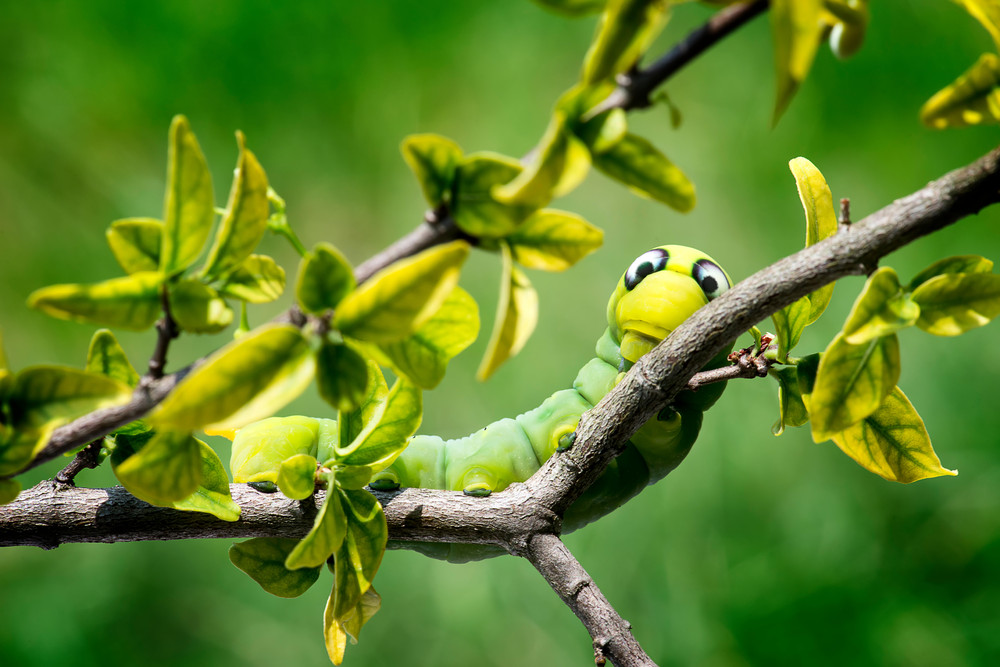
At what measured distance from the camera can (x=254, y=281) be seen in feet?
1.12

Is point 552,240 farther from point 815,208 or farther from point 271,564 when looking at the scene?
point 271,564

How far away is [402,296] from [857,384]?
0.21 m

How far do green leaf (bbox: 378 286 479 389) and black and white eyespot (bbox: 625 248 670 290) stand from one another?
253mm

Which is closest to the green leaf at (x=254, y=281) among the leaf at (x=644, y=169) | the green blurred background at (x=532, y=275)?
the leaf at (x=644, y=169)

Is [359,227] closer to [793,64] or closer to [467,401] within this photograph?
[467,401]

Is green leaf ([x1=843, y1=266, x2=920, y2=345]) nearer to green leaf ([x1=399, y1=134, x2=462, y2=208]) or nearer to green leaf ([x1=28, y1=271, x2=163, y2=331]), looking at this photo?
green leaf ([x1=399, y1=134, x2=462, y2=208])

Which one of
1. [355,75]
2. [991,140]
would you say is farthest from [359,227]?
[991,140]

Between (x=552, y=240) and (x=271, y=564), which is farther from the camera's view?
(x=271, y=564)

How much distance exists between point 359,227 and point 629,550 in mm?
815

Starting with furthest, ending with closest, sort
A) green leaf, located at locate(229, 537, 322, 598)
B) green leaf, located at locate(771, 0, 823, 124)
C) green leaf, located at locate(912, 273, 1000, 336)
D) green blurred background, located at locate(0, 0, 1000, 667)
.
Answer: green blurred background, located at locate(0, 0, 1000, 667) → green leaf, located at locate(229, 537, 322, 598) → green leaf, located at locate(912, 273, 1000, 336) → green leaf, located at locate(771, 0, 823, 124)

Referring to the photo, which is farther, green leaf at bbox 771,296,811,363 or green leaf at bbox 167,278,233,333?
green leaf at bbox 771,296,811,363

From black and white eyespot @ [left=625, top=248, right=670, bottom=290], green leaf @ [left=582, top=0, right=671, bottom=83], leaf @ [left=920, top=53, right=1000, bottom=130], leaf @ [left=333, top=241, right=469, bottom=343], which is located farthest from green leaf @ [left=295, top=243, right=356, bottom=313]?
black and white eyespot @ [left=625, top=248, right=670, bottom=290]

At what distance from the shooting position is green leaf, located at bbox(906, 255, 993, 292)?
1.13 ft

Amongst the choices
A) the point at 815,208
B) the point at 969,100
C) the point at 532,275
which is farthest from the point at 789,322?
the point at 532,275
